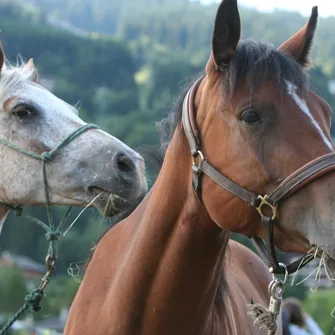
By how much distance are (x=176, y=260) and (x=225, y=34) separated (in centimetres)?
140

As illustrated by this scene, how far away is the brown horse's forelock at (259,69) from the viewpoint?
14.1 ft

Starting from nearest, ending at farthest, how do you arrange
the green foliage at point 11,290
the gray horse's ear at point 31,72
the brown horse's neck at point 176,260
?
the brown horse's neck at point 176,260
the gray horse's ear at point 31,72
the green foliage at point 11,290

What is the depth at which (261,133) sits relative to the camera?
13.8ft

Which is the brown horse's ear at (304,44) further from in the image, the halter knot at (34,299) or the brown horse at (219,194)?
the halter knot at (34,299)

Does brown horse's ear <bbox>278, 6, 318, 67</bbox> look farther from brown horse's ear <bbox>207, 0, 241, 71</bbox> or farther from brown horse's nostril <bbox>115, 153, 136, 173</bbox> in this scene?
brown horse's nostril <bbox>115, 153, 136, 173</bbox>

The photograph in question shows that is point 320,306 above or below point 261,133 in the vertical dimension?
above

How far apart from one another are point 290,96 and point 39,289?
205 centimetres

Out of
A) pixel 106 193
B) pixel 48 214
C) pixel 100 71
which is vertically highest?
pixel 100 71

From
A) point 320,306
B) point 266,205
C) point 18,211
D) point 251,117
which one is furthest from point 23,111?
point 320,306

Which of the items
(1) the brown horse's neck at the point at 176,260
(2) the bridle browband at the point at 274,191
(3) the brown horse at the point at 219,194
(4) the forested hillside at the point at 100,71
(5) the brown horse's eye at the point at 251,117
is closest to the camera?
(2) the bridle browband at the point at 274,191

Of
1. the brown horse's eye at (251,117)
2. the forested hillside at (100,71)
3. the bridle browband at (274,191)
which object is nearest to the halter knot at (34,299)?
the bridle browband at (274,191)

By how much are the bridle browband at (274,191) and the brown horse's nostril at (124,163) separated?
43cm

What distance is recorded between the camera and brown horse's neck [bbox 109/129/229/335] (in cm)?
460

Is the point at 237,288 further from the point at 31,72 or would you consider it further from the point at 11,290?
the point at 11,290
